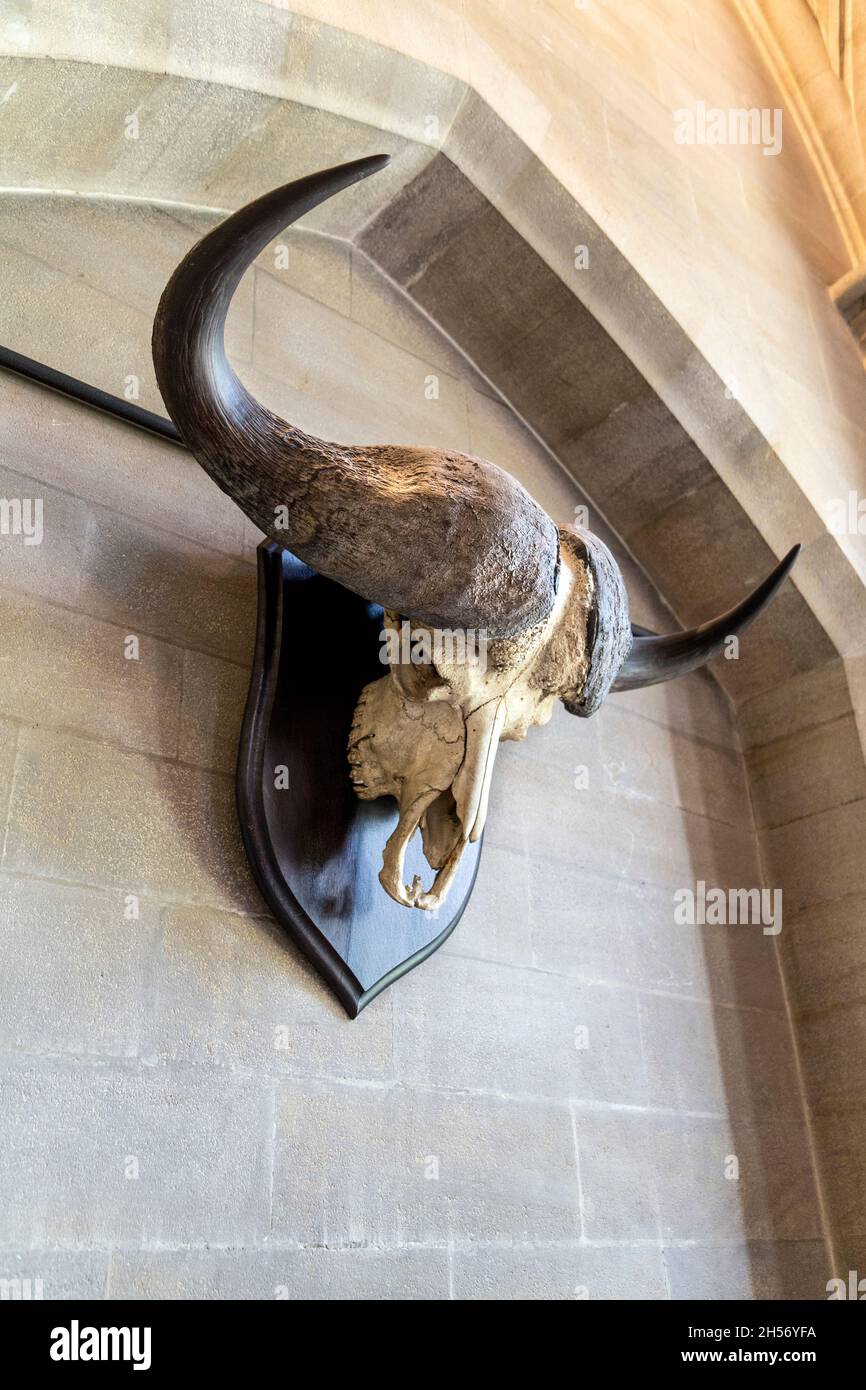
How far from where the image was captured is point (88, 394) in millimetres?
1669

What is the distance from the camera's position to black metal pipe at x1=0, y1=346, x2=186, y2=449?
5.26 ft

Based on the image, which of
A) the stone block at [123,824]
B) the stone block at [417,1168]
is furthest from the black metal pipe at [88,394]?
the stone block at [417,1168]

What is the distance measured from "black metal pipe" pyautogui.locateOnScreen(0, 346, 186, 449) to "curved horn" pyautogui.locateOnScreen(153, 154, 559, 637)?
0.39 meters

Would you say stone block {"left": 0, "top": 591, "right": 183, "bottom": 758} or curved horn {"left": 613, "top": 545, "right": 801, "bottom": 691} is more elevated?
curved horn {"left": 613, "top": 545, "right": 801, "bottom": 691}

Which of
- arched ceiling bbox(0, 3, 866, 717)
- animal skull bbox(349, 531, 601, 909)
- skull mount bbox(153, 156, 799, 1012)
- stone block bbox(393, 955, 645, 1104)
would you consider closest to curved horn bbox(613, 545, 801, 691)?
skull mount bbox(153, 156, 799, 1012)

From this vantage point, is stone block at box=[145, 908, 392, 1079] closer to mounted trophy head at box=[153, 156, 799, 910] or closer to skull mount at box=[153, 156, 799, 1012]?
skull mount at box=[153, 156, 799, 1012]

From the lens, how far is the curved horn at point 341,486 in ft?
3.84

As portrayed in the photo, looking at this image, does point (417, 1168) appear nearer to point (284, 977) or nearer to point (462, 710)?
point (284, 977)

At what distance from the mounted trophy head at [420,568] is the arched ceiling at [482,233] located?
738 mm

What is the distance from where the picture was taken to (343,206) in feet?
7.26

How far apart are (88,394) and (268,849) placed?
2.48ft

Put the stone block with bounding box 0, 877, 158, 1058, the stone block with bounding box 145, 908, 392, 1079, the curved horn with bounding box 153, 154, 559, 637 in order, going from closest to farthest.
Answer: the curved horn with bounding box 153, 154, 559, 637
the stone block with bounding box 0, 877, 158, 1058
the stone block with bounding box 145, 908, 392, 1079

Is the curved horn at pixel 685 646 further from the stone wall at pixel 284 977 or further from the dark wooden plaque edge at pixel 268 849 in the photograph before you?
the dark wooden plaque edge at pixel 268 849
